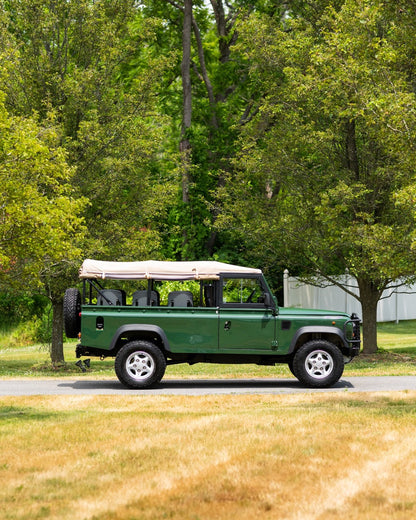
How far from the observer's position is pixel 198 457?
303 inches

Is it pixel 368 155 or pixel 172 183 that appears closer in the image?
pixel 368 155

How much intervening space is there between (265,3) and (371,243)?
13.5m

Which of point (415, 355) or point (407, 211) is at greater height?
point (407, 211)

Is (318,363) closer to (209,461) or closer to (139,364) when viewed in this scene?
(139,364)

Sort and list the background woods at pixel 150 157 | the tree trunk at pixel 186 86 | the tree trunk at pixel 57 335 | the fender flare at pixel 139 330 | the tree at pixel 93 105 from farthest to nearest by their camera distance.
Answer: the tree trunk at pixel 186 86 → the tree trunk at pixel 57 335 → the tree at pixel 93 105 → the background woods at pixel 150 157 → the fender flare at pixel 139 330

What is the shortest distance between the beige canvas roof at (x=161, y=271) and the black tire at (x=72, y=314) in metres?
0.42

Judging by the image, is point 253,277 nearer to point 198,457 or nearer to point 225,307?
point 225,307

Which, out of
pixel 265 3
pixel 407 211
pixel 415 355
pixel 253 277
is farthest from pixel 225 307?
pixel 265 3

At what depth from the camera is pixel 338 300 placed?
32.8 metres

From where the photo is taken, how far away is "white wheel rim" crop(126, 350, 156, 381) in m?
13.7

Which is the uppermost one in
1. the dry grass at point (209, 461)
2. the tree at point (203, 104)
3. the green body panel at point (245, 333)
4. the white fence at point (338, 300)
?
the tree at point (203, 104)

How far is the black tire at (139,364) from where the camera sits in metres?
13.6

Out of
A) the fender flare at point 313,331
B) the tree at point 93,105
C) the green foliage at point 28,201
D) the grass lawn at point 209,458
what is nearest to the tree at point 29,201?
the green foliage at point 28,201

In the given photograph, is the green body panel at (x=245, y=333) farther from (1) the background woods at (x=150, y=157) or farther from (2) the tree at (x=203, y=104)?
(2) the tree at (x=203, y=104)
